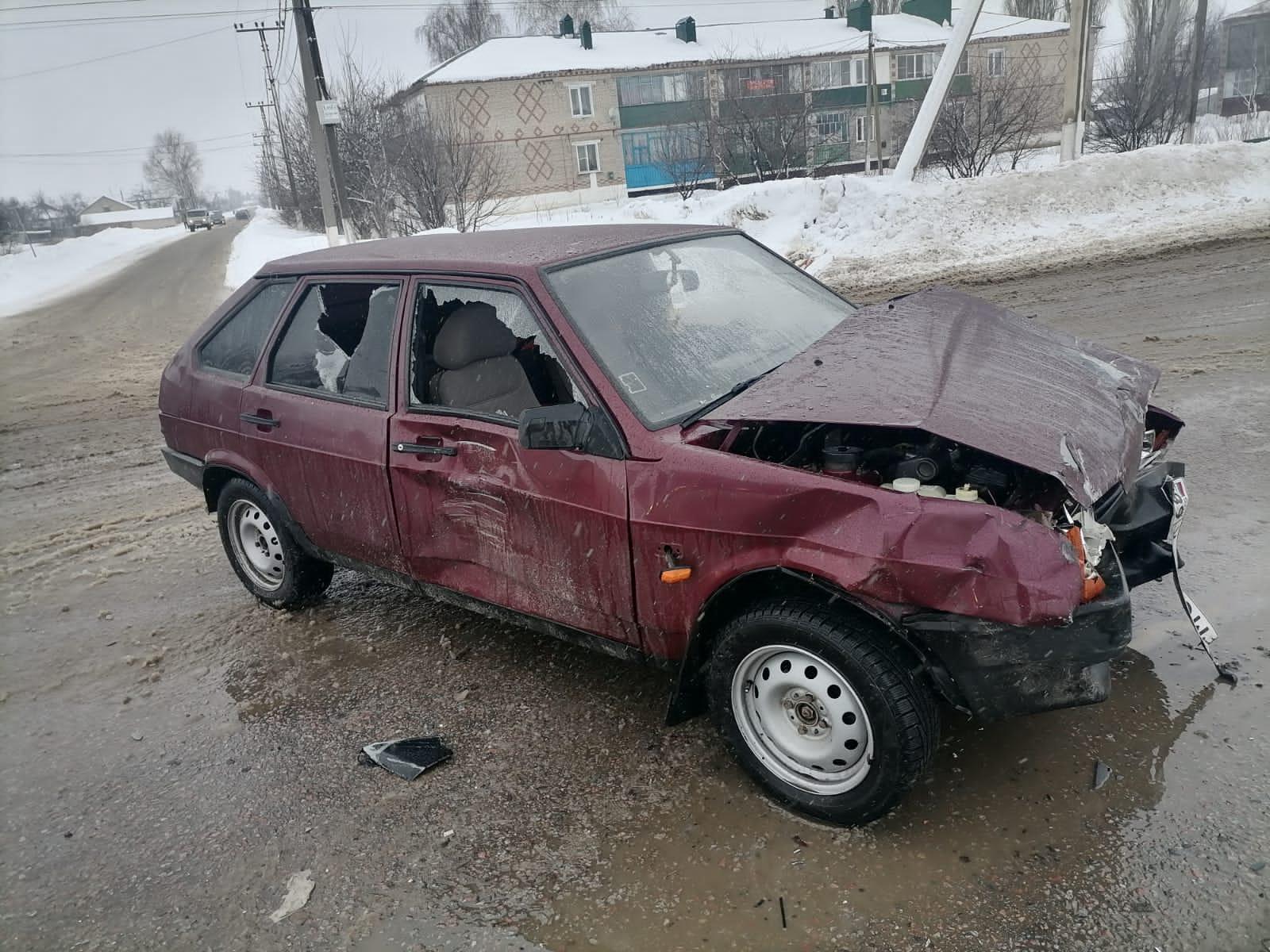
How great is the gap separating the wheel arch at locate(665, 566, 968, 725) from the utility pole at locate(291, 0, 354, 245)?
16442mm

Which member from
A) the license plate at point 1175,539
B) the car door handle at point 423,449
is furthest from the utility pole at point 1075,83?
the car door handle at point 423,449

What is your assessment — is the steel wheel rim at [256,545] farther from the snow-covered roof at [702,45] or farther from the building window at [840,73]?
the building window at [840,73]

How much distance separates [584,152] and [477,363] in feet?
145

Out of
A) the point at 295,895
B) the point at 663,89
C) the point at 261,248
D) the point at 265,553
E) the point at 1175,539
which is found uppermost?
the point at 663,89

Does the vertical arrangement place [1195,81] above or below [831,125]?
below

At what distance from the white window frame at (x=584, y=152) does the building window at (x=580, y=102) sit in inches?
48.0

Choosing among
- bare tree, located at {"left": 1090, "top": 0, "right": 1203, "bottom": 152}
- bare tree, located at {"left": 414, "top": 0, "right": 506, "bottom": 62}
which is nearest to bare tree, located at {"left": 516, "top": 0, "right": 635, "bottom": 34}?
bare tree, located at {"left": 414, "top": 0, "right": 506, "bottom": 62}

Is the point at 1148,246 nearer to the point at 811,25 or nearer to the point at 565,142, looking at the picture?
the point at 565,142

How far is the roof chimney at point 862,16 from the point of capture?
47.2 m

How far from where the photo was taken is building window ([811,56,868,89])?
46.2 m

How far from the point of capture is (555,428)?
2848 mm

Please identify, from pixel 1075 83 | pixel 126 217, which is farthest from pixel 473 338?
pixel 126 217

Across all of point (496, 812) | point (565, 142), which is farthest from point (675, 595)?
point (565, 142)

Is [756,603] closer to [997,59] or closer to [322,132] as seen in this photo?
[322,132]
